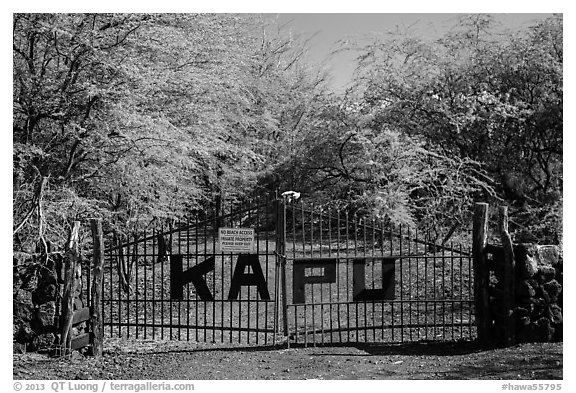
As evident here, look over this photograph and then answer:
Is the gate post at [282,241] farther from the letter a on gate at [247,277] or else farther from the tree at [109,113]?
the tree at [109,113]

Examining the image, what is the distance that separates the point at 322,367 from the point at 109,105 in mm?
6010

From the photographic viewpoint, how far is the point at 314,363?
7.20 meters

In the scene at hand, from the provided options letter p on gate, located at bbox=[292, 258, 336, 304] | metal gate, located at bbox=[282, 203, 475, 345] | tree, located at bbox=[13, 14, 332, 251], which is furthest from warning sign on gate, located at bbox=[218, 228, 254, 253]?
tree, located at bbox=[13, 14, 332, 251]

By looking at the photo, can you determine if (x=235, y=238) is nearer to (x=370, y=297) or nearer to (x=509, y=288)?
(x=370, y=297)

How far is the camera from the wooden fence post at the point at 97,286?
743cm

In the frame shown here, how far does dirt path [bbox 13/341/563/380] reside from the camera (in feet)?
21.9

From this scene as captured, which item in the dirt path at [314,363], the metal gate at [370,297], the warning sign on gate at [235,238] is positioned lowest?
the dirt path at [314,363]

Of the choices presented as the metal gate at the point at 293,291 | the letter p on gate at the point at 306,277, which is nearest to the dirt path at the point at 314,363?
the metal gate at the point at 293,291

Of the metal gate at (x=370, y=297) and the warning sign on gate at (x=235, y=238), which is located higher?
the warning sign on gate at (x=235, y=238)

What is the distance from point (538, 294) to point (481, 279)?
2.06 ft

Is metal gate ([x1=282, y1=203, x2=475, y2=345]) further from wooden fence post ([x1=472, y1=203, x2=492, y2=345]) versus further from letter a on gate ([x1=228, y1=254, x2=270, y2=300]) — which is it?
letter a on gate ([x1=228, y1=254, x2=270, y2=300])

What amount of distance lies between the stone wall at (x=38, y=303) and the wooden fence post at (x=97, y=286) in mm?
164

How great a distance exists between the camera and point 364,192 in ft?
45.9

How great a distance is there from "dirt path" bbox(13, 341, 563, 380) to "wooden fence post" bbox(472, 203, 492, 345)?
0.24 m
